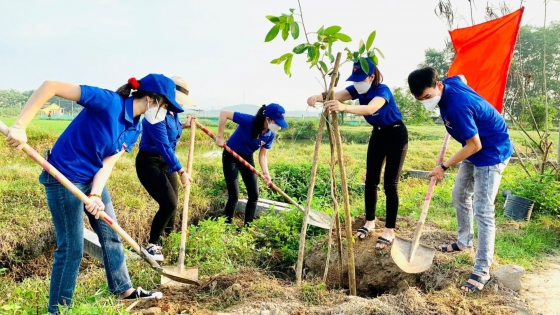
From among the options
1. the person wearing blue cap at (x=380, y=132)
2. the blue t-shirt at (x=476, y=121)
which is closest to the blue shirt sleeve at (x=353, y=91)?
the person wearing blue cap at (x=380, y=132)

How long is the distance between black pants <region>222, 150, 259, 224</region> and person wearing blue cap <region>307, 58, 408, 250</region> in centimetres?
170

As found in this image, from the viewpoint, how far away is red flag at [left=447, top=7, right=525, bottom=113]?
17.3 ft

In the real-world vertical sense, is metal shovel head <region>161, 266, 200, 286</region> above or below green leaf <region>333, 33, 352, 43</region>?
below

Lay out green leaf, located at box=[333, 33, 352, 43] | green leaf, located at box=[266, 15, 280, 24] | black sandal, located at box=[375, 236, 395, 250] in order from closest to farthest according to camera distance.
Answer: 1. green leaf, located at box=[266, 15, 280, 24]
2. green leaf, located at box=[333, 33, 352, 43]
3. black sandal, located at box=[375, 236, 395, 250]

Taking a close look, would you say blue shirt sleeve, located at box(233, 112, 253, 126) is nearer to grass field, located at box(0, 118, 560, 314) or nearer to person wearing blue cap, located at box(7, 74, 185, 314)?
grass field, located at box(0, 118, 560, 314)

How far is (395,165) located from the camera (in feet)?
12.0

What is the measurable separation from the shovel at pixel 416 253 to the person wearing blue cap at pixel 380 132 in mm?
225

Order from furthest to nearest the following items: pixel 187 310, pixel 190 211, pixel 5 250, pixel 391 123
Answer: pixel 190 211, pixel 5 250, pixel 391 123, pixel 187 310

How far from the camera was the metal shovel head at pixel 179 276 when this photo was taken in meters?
3.27

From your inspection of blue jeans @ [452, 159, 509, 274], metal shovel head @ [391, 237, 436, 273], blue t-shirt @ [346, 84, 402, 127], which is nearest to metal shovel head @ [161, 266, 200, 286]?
metal shovel head @ [391, 237, 436, 273]

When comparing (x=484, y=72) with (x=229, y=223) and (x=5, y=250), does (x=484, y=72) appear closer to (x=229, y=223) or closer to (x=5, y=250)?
(x=229, y=223)

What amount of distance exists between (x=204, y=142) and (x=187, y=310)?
15077 millimetres

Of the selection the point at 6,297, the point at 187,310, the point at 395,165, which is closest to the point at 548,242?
the point at 395,165

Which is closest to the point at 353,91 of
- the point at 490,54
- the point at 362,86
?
the point at 362,86
